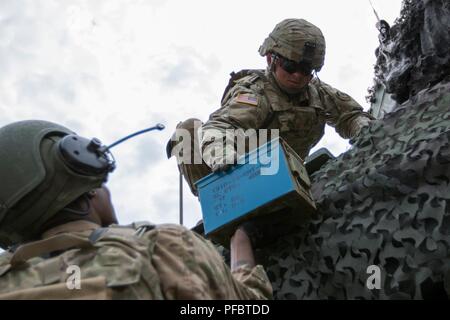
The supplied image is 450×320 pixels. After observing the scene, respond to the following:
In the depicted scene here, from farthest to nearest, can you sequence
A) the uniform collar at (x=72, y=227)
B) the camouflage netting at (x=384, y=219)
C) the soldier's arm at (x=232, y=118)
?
the soldier's arm at (x=232, y=118) → the camouflage netting at (x=384, y=219) → the uniform collar at (x=72, y=227)

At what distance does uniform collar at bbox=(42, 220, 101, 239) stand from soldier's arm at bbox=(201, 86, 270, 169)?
4.75 ft

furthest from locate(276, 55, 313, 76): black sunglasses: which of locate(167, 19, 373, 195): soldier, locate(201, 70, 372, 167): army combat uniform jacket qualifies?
locate(201, 70, 372, 167): army combat uniform jacket

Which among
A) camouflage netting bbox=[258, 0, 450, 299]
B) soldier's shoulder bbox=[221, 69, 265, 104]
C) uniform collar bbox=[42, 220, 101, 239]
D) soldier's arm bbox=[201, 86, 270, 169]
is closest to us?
uniform collar bbox=[42, 220, 101, 239]

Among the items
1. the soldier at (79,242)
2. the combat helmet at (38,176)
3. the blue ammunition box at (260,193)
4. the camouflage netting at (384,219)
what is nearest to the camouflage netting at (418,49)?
the camouflage netting at (384,219)

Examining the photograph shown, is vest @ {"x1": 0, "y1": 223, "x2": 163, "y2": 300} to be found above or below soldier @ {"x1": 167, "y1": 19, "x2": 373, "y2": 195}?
below

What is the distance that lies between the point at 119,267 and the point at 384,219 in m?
1.40

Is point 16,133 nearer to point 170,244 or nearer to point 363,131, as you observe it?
point 170,244

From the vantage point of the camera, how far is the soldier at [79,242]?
66.2 inches

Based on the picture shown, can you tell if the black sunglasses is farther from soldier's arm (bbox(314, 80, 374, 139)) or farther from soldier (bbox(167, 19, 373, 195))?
soldier's arm (bbox(314, 80, 374, 139))

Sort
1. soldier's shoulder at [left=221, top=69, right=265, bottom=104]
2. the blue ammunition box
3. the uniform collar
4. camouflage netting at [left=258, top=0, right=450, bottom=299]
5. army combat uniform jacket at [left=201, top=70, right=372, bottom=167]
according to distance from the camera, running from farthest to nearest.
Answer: soldier's shoulder at [left=221, top=69, right=265, bottom=104]
army combat uniform jacket at [left=201, top=70, right=372, bottom=167]
the blue ammunition box
camouflage netting at [left=258, top=0, right=450, bottom=299]
the uniform collar

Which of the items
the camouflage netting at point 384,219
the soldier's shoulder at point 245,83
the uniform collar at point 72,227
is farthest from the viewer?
the soldier's shoulder at point 245,83

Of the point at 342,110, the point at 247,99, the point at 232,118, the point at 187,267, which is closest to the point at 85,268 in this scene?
the point at 187,267

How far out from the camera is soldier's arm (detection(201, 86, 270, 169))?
3.51m

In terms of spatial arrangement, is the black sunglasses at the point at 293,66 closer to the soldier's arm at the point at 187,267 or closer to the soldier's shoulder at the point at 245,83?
the soldier's shoulder at the point at 245,83
